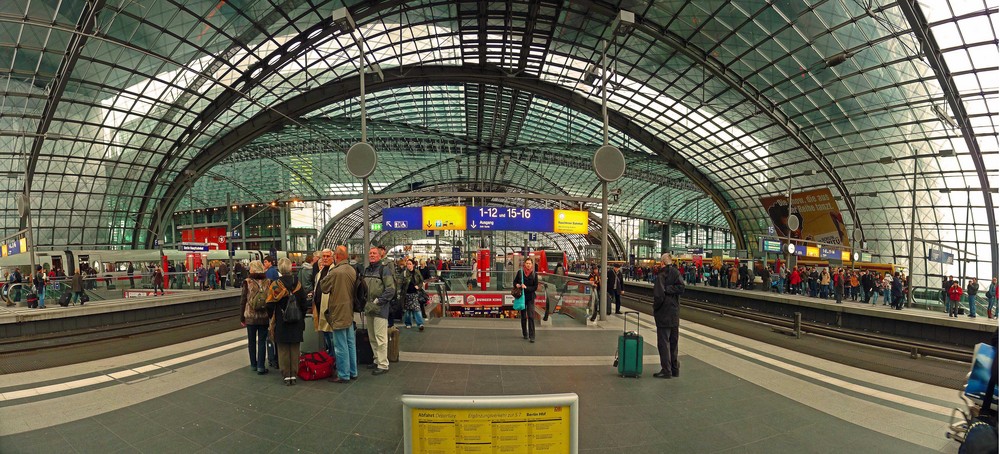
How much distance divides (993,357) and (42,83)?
123 ft

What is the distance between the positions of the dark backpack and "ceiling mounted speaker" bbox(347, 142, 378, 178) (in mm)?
3942

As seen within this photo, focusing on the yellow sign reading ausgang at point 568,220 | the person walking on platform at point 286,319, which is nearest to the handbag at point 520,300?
the person walking on platform at point 286,319

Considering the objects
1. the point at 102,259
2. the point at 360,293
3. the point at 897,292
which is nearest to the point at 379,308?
the point at 360,293

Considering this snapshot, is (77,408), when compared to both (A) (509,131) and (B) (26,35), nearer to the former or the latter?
(B) (26,35)

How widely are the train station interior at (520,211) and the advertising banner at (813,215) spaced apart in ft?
1.04

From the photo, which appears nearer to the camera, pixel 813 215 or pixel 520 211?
pixel 520 211

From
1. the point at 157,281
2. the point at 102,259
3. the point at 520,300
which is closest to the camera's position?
the point at 520,300

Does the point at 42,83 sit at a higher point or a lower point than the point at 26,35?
lower

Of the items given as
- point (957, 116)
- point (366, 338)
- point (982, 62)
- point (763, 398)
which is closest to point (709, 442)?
point (763, 398)

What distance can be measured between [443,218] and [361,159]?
4.57 meters

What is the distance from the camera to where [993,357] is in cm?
305

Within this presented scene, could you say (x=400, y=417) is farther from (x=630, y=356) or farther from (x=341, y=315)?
(x=630, y=356)

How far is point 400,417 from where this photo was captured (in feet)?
13.3

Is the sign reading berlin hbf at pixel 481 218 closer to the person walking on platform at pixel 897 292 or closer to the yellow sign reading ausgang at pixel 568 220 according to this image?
the yellow sign reading ausgang at pixel 568 220
